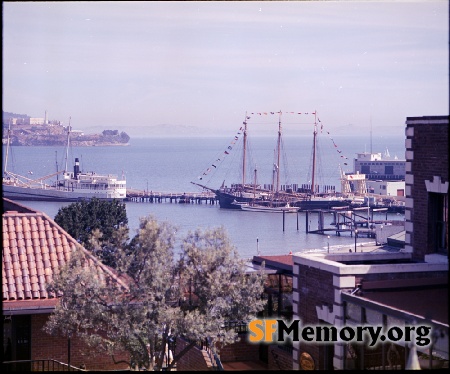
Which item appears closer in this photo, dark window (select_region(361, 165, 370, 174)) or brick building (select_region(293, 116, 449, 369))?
brick building (select_region(293, 116, 449, 369))

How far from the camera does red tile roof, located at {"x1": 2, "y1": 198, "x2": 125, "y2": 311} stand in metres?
12.9

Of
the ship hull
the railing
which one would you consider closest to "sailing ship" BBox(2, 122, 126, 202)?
the ship hull

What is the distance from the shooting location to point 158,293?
9.75 meters

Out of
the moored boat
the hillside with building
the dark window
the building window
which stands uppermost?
the hillside with building

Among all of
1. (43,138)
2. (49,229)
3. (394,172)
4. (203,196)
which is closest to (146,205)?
(203,196)

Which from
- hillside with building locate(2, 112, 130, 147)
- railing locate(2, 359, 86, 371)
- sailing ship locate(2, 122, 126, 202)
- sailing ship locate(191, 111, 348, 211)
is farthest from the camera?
hillside with building locate(2, 112, 130, 147)

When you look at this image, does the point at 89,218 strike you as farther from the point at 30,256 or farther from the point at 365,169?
the point at 365,169

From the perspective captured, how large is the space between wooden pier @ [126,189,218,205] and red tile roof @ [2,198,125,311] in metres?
103

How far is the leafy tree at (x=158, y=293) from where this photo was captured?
9766 millimetres

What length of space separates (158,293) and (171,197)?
10842 cm

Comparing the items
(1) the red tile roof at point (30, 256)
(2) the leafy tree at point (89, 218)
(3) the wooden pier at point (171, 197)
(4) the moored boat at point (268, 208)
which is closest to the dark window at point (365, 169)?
(3) the wooden pier at point (171, 197)

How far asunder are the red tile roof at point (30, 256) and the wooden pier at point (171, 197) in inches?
4054

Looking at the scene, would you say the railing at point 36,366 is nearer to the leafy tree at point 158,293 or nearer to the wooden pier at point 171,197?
the leafy tree at point 158,293

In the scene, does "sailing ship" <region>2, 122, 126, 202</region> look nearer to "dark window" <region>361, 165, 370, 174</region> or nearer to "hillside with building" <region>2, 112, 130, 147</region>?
"hillside with building" <region>2, 112, 130, 147</region>
